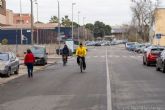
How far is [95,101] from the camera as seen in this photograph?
49.9ft

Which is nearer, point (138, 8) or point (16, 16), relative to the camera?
point (138, 8)

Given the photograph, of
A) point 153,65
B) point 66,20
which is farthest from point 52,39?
point 66,20

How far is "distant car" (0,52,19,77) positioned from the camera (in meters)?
28.5

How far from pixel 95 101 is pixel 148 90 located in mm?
3924

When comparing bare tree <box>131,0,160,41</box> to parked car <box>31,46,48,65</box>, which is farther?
bare tree <box>131,0,160,41</box>

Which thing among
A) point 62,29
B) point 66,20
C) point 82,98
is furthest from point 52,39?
point 82,98

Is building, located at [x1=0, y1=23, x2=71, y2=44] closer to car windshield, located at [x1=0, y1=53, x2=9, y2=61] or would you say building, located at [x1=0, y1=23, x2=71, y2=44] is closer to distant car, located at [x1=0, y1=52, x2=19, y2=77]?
distant car, located at [x1=0, y1=52, x2=19, y2=77]

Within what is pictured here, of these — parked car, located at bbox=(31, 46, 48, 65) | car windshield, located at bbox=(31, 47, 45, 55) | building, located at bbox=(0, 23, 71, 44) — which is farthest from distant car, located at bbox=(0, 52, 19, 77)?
building, located at bbox=(0, 23, 71, 44)

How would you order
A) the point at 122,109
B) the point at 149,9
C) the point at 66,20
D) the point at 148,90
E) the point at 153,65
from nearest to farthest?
the point at 122,109 → the point at 148,90 → the point at 153,65 → the point at 149,9 → the point at 66,20

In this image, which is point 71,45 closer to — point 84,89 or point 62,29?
point 62,29

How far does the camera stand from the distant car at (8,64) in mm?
28516

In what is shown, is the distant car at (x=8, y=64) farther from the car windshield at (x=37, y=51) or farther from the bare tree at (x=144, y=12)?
A: the bare tree at (x=144, y=12)

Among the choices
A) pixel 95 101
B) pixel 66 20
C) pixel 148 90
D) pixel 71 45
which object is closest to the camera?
pixel 95 101

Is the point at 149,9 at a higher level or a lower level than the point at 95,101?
higher
